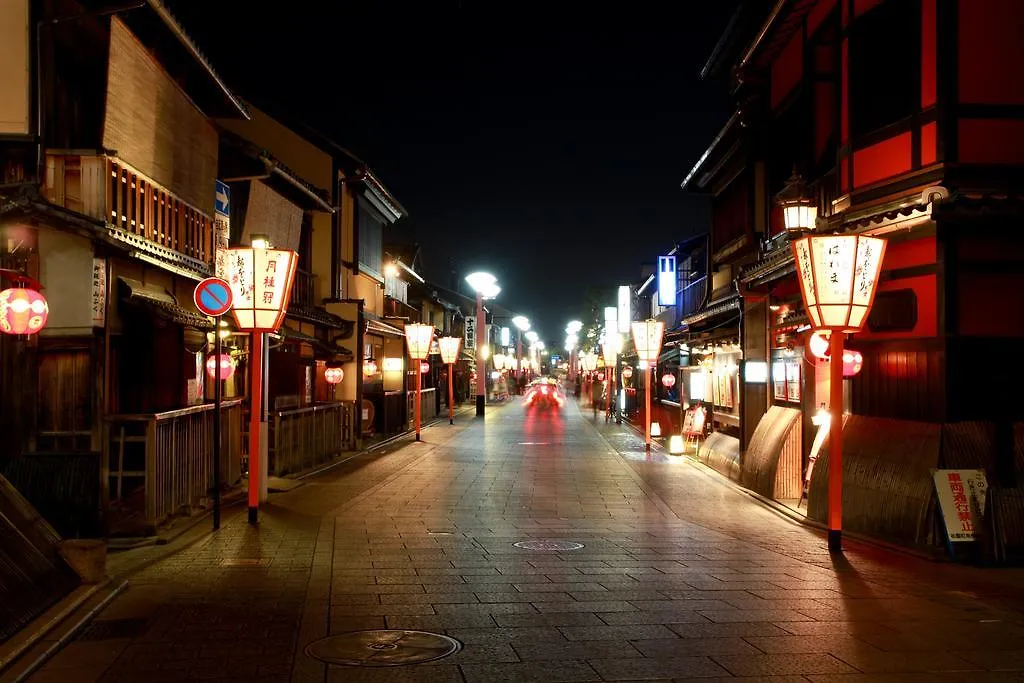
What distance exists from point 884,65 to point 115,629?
13370 millimetres

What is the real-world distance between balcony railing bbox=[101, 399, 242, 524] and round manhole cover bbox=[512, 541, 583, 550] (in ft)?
17.8

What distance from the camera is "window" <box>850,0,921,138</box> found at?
13.3 metres

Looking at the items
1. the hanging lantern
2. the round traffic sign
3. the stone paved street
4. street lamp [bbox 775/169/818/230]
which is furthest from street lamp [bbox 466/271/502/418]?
the round traffic sign

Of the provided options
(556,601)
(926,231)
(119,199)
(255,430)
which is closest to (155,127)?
(119,199)

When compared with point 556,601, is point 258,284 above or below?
above

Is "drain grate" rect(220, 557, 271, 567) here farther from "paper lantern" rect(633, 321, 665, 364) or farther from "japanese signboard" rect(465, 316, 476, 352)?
"japanese signboard" rect(465, 316, 476, 352)

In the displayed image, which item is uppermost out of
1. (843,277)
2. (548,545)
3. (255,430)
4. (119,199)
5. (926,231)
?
(119,199)

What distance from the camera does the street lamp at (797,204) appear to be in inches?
635

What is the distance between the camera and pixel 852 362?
14.0 metres

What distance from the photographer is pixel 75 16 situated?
12.7 m

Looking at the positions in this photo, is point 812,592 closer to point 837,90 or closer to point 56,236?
point 837,90

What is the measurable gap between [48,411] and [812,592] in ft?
34.7

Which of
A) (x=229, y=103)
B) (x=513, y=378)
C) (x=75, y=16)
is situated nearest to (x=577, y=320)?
(x=513, y=378)

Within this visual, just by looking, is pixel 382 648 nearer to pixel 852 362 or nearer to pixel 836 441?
pixel 836 441
